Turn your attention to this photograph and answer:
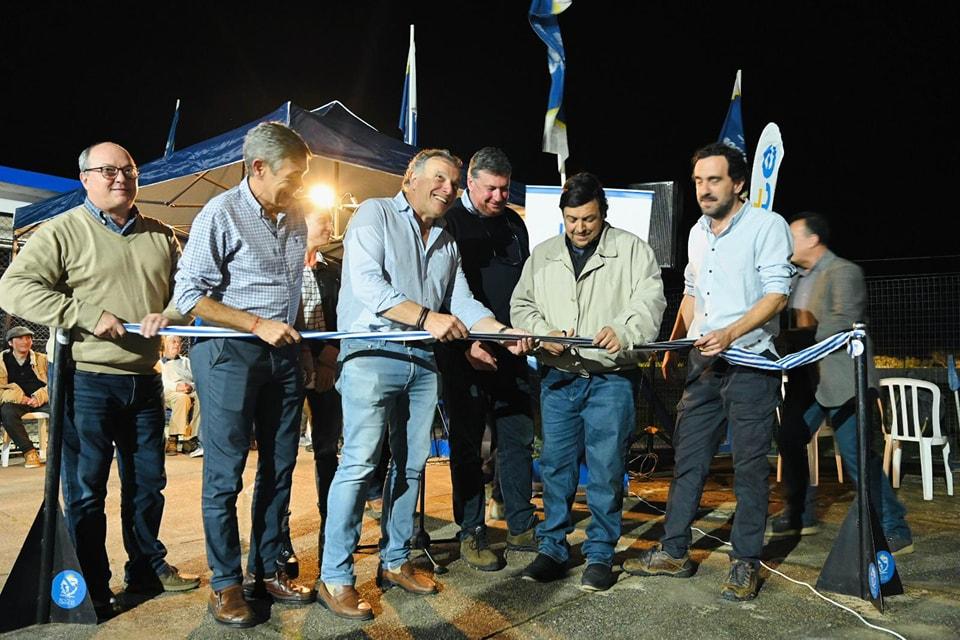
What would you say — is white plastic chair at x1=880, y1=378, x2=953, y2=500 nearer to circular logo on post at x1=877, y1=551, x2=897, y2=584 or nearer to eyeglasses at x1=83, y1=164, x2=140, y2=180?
circular logo on post at x1=877, y1=551, x2=897, y2=584

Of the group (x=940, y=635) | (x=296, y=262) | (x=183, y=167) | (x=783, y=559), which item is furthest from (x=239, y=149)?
(x=940, y=635)

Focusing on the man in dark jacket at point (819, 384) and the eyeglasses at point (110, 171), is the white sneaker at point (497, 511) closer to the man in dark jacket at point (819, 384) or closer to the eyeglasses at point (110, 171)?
the man in dark jacket at point (819, 384)

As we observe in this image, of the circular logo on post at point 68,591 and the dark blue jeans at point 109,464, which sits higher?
the dark blue jeans at point 109,464

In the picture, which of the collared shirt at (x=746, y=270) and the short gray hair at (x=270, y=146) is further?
the collared shirt at (x=746, y=270)

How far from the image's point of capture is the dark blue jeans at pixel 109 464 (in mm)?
2984

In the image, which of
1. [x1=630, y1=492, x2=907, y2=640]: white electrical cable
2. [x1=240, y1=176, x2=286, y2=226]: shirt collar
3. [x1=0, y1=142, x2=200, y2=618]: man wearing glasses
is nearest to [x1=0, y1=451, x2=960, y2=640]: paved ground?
[x1=630, y1=492, x2=907, y2=640]: white electrical cable

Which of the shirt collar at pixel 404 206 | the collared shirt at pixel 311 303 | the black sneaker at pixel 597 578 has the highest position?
the shirt collar at pixel 404 206

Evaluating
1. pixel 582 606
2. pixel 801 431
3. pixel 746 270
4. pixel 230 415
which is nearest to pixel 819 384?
pixel 801 431

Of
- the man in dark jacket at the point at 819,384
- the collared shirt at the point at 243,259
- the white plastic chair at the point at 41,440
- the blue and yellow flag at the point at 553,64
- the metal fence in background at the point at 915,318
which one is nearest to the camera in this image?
the collared shirt at the point at 243,259

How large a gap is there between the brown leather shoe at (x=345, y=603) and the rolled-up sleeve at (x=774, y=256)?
2183 mm

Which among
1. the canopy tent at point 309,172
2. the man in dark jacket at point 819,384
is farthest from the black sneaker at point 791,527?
the canopy tent at point 309,172

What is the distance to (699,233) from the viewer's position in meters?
3.74

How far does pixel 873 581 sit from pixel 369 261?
2428 millimetres

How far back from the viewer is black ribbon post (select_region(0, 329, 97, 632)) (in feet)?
8.91
